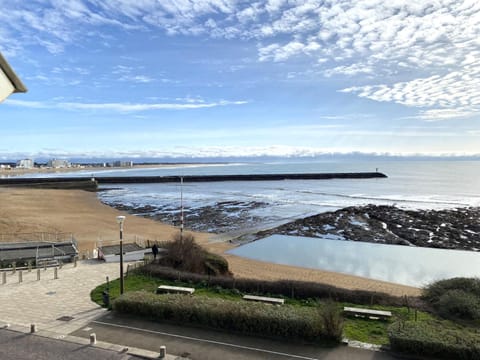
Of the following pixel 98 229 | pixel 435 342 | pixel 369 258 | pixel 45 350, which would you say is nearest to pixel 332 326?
pixel 435 342

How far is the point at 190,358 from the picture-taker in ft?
32.5

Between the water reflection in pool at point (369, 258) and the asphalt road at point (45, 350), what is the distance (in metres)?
17.9

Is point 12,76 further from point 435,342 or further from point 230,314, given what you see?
point 435,342

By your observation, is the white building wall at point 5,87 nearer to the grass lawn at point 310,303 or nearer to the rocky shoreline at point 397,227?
the grass lawn at point 310,303

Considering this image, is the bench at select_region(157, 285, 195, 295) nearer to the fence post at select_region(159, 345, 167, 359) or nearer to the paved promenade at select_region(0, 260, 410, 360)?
the paved promenade at select_region(0, 260, 410, 360)

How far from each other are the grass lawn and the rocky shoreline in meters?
19.0

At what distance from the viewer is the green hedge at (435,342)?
9.64 meters

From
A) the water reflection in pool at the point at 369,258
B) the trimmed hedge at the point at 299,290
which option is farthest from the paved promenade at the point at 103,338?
the water reflection in pool at the point at 369,258

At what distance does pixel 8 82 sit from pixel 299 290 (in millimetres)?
14153

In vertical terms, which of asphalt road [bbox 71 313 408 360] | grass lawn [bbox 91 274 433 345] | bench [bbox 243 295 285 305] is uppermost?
asphalt road [bbox 71 313 408 360]

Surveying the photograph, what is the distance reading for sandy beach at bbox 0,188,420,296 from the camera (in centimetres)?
2258

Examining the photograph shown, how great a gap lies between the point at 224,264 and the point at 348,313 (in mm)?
8811

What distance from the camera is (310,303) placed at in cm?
1486

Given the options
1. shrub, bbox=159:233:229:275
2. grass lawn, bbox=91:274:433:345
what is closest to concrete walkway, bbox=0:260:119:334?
grass lawn, bbox=91:274:433:345
